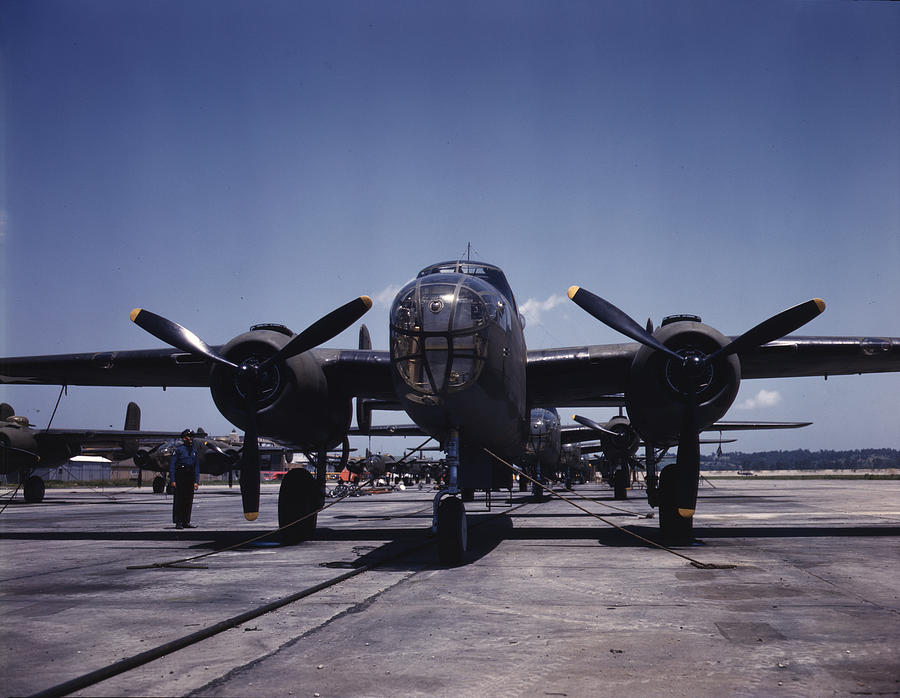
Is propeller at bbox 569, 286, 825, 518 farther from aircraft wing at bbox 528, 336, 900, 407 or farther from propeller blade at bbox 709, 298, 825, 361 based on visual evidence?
aircraft wing at bbox 528, 336, 900, 407

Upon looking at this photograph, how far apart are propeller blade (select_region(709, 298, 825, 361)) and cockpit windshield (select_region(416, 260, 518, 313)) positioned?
3.77 meters

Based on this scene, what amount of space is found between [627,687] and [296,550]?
27.8ft

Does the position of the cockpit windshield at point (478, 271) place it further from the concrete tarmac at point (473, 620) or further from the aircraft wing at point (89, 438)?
the aircraft wing at point (89, 438)

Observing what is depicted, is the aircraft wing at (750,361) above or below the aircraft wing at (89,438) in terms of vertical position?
above

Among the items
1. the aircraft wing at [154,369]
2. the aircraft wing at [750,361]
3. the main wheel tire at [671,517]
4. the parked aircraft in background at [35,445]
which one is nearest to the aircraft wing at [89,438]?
the parked aircraft in background at [35,445]

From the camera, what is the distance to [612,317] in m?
12.3

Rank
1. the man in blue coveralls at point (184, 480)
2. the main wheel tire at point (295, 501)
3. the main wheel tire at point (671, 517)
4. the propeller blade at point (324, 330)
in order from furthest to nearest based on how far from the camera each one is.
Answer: the man in blue coveralls at point (184, 480) → the main wheel tire at point (295, 501) → the main wheel tire at point (671, 517) → the propeller blade at point (324, 330)

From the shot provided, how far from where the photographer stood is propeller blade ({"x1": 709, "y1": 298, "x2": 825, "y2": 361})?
435 inches

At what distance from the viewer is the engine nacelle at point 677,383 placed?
11953mm

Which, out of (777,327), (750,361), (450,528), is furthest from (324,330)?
(750,361)

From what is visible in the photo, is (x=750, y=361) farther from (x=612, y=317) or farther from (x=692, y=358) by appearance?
(x=612, y=317)

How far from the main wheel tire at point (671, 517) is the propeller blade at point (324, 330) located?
235 inches

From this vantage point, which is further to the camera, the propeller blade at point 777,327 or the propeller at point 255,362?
the propeller at point 255,362

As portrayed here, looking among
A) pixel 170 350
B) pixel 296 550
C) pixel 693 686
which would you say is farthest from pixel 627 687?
pixel 170 350
